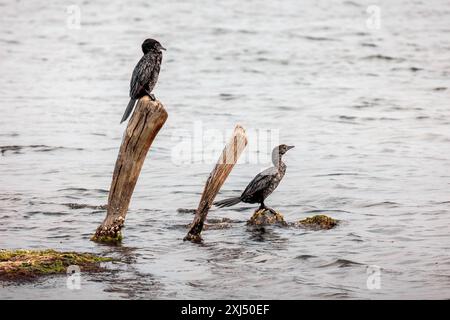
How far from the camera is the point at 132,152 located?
38.2 feet

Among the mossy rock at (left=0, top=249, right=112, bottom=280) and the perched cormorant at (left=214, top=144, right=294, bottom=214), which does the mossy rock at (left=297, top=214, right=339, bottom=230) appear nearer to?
the perched cormorant at (left=214, top=144, right=294, bottom=214)

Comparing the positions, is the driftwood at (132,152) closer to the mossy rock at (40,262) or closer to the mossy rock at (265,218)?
the mossy rock at (40,262)

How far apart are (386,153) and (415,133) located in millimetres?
2391

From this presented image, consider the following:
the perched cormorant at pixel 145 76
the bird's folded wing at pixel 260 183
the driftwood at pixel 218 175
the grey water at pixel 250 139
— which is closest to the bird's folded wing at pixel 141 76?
the perched cormorant at pixel 145 76

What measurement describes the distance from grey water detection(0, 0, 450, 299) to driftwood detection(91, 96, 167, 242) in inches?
20.3

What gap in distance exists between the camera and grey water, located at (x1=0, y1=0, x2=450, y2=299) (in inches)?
456

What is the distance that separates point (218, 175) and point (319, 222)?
2390 mm

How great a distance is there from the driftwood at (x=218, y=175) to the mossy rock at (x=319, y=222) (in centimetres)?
185

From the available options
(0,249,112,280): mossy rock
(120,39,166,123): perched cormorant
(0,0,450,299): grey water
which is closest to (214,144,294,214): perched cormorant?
(0,0,450,299): grey water

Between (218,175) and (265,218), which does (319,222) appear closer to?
(265,218)

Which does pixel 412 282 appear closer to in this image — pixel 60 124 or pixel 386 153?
pixel 386 153

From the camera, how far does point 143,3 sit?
4384cm

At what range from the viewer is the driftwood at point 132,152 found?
11414 mm

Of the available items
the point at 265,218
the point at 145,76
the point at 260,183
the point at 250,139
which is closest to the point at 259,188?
the point at 260,183
